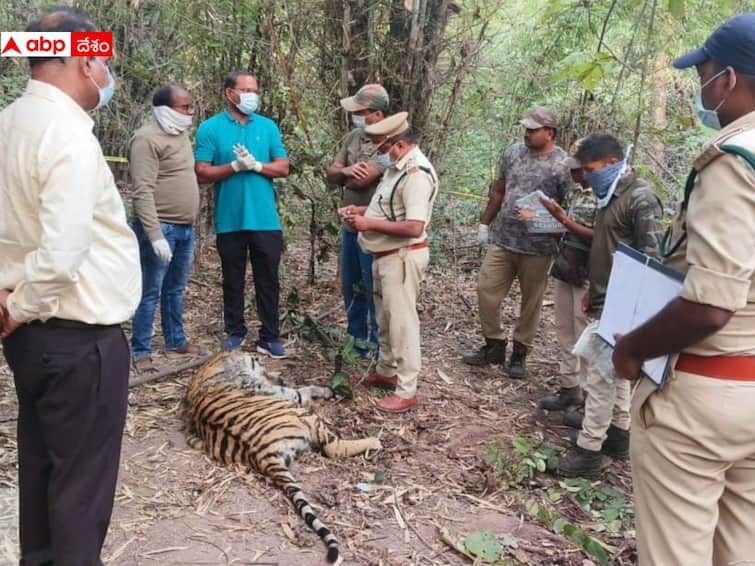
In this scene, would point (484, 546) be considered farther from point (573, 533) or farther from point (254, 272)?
point (254, 272)

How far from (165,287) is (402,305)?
81.2 inches

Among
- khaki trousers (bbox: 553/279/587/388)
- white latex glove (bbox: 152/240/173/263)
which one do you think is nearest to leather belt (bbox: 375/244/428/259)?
khaki trousers (bbox: 553/279/587/388)

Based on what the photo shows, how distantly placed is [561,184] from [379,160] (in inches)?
58.4

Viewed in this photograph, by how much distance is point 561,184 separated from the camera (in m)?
5.02

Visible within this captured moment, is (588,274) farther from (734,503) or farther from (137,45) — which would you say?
(137,45)

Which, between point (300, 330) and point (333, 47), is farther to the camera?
point (333, 47)

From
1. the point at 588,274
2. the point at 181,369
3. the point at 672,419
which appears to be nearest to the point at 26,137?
the point at 672,419

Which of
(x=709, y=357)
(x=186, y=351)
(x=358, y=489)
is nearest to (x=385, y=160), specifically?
(x=358, y=489)

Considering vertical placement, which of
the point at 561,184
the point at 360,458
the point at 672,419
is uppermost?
the point at 561,184

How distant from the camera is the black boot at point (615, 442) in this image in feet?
13.7

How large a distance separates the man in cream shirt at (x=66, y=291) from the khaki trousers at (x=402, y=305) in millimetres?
2244

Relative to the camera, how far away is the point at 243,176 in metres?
A: 5.05

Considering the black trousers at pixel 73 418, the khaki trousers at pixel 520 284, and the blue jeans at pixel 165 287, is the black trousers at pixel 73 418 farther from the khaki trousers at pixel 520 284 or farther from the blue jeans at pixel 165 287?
the khaki trousers at pixel 520 284

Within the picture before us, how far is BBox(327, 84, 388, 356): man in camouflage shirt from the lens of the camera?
4949mm
